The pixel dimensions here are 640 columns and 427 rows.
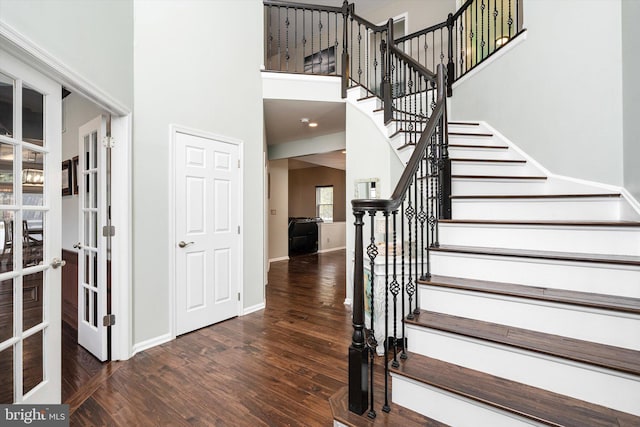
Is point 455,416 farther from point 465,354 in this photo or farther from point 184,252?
point 184,252

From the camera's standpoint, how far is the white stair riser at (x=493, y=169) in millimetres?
2773

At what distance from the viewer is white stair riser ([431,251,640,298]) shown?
58.1 inches

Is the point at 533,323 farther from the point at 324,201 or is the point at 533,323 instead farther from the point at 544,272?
the point at 324,201

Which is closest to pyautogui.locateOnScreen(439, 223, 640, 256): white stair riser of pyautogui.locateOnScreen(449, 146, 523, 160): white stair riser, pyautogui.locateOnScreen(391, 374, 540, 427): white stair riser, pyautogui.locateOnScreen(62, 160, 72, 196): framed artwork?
pyautogui.locateOnScreen(391, 374, 540, 427): white stair riser

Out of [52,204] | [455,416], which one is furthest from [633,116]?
[52,204]

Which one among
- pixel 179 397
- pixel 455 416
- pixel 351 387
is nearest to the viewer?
pixel 455 416

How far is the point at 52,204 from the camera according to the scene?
69.9 inches

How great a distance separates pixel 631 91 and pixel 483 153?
1.18 m

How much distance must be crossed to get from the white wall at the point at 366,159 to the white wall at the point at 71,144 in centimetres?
301

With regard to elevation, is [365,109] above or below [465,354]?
above

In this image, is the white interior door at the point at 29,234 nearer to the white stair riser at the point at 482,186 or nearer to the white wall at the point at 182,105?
the white wall at the point at 182,105

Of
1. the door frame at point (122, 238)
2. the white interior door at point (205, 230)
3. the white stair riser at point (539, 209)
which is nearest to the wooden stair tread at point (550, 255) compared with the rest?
the white stair riser at point (539, 209)

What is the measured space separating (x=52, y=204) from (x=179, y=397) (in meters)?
1.45

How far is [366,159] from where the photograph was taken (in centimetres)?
384
